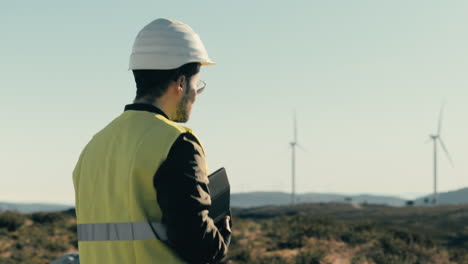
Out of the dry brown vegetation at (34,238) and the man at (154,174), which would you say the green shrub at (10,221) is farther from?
the man at (154,174)

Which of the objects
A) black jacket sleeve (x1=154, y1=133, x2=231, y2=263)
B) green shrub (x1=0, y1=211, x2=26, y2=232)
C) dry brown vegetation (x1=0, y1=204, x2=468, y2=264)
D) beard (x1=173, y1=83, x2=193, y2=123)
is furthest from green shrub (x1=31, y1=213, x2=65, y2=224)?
black jacket sleeve (x1=154, y1=133, x2=231, y2=263)

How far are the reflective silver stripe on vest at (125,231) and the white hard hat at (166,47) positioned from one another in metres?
0.77

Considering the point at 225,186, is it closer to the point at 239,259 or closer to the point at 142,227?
the point at 142,227

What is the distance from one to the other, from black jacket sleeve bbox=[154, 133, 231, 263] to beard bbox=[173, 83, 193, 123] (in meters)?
0.31

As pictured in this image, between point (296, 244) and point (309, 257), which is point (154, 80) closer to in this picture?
point (309, 257)

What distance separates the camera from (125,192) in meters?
3.22

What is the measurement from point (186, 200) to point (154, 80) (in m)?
0.71

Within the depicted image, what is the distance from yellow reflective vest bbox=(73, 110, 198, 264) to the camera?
3178 millimetres

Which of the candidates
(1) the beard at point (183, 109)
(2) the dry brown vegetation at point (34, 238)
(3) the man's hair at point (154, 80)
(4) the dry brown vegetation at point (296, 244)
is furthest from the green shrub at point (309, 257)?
(3) the man's hair at point (154, 80)

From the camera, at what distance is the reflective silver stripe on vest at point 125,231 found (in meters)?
3.18

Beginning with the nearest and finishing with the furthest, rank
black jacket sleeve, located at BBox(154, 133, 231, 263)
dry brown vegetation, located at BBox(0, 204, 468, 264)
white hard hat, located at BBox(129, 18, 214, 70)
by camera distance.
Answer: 1. black jacket sleeve, located at BBox(154, 133, 231, 263)
2. white hard hat, located at BBox(129, 18, 214, 70)
3. dry brown vegetation, located at BBox(0, 204, 468, 264)

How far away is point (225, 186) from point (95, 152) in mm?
675

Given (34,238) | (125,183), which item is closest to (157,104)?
(125,183)

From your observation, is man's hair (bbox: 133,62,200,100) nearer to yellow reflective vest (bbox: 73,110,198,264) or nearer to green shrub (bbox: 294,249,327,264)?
yellow reflective vest (bbox: 73,110,198,264)
